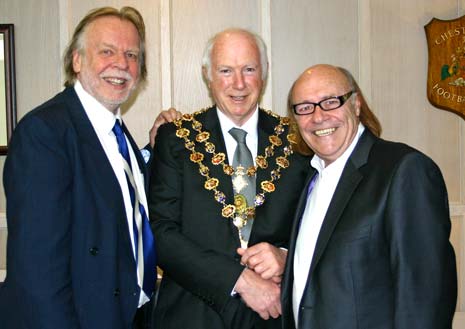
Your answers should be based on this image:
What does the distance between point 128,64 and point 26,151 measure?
64 centimetres

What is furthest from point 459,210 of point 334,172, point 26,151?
point 26,151

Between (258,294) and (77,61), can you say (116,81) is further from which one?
(258,294)

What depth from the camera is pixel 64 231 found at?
5.53 ft

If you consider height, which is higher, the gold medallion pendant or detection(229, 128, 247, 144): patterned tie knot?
detection(229, 128, 247, 144): patterned tie knot

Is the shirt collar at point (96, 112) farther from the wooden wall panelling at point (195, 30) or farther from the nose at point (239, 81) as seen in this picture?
the wooden wall panelling at point (195, 30)

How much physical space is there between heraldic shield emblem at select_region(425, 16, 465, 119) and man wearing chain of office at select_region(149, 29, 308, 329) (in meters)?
1.83

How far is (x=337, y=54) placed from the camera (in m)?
3.70

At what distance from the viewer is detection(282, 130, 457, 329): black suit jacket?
1.49 meters

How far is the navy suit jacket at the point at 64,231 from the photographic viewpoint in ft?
5.38

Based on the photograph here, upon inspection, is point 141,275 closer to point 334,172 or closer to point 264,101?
point 334,172

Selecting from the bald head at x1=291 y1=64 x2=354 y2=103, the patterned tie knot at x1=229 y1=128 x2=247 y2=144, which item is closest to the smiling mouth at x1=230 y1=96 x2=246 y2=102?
the patterned tie knot at x1=229 y1=128 x2=247 y2=144

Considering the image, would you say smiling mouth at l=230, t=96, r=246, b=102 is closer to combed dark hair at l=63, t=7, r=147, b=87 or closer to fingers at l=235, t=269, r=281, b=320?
combed dark hair at l=63, t=7, r=147, b=87

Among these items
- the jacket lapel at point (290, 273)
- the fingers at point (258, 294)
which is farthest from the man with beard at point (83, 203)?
the jacket lapel at point (290, 273)

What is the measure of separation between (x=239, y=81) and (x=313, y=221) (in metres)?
0.71
